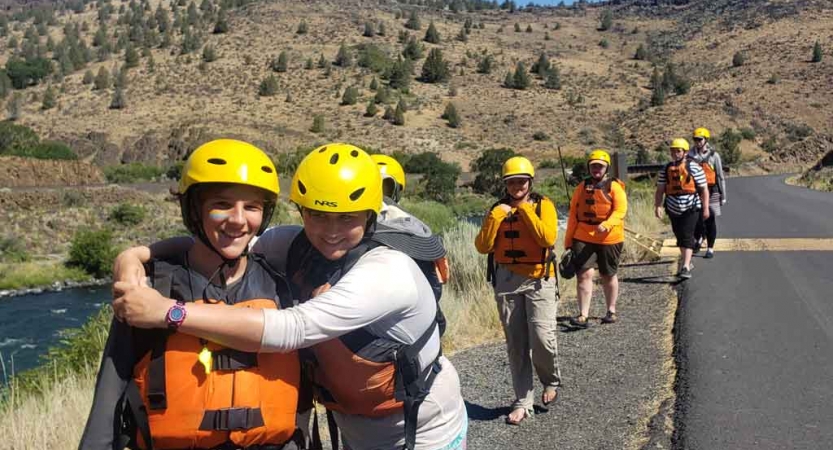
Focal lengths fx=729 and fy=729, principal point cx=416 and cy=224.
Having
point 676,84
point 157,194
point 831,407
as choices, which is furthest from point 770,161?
point 831,407

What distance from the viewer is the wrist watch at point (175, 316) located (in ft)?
7.01

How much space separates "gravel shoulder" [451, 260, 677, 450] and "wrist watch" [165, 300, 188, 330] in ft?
10.6

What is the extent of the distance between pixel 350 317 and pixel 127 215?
1179 inches

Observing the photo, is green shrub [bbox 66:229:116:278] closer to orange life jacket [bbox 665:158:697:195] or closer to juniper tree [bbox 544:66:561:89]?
orange life jacket [bbox 665:158:697:195]

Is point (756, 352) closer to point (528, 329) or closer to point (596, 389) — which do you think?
point (596, 389)

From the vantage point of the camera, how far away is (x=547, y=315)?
17.6 feet

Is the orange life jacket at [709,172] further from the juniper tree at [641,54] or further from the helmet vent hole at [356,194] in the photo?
the juniper tree at [641,54]

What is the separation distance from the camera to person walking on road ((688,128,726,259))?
10.3m

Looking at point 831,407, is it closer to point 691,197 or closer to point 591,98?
point 691,197

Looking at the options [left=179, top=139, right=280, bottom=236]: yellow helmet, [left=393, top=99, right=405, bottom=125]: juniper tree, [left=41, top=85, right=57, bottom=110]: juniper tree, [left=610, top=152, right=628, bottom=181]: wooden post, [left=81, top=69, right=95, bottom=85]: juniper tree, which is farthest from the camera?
[left=81, top=69, right=95, bottom=85]: juniper tree

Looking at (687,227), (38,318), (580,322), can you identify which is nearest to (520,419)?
(580,322)

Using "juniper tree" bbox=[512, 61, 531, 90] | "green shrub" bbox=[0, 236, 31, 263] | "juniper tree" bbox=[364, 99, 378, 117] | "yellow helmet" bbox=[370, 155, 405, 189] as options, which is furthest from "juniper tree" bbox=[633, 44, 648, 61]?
"yellow helmet" bbox=[370, 155, 405, 189]

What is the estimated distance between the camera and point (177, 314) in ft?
7.02

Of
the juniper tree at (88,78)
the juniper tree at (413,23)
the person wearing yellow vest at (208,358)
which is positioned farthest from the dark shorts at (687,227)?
the juniper tree at (413,23)
